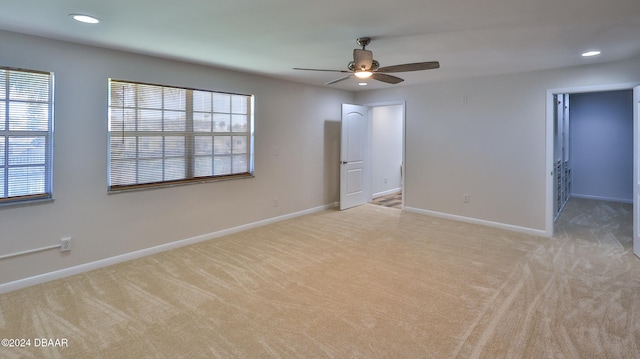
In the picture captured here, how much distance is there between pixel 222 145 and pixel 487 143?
382 centimetres

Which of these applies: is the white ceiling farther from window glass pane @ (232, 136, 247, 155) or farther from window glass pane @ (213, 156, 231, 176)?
window glass pane @ (213, 156, 231, 176)

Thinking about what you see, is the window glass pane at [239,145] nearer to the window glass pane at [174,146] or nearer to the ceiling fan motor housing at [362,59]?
the window glass pane at [174,146]

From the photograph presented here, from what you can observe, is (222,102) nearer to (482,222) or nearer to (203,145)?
(203,145)

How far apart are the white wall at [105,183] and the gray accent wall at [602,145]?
611cm

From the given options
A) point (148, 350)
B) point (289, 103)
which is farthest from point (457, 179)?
point (148, 350)

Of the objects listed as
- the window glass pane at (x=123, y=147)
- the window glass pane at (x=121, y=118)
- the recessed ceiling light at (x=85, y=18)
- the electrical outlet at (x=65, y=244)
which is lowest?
the electrical outlet at (x=65, y=244)

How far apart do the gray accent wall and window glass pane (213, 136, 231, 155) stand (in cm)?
707

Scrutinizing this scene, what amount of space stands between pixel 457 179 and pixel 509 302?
2.96 metres

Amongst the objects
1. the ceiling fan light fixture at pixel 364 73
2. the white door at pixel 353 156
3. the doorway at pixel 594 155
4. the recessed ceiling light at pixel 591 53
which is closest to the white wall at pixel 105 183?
the white door at pixel 353 156

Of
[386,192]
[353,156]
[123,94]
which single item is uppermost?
[123,94]

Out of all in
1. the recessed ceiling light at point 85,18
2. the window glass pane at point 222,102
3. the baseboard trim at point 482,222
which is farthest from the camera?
the baseboard trim at point 482,222

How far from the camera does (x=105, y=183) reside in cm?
348

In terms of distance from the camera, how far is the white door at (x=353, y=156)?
20.0 feet

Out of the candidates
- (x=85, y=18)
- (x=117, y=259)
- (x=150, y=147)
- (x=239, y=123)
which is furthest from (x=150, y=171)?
(x=85, y=18)
